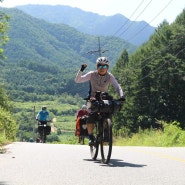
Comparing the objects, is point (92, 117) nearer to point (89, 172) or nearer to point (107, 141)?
point (107, 141)

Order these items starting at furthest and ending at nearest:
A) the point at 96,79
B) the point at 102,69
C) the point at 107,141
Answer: the point at 96,79
the point at 102,69
the point at 107,141

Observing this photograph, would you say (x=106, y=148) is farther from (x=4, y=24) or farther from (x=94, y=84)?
(x=4, y=24)

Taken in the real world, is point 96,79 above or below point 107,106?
above

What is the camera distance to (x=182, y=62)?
5456cm

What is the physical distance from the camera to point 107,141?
28.5 feet

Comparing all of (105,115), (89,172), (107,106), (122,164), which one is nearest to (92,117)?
(105,115)

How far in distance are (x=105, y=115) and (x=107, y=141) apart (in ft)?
1.89

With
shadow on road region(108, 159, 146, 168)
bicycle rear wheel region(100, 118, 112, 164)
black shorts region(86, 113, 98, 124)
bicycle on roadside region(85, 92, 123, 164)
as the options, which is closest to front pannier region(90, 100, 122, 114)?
bicycle on roadside region(85, 92, 123, 164)

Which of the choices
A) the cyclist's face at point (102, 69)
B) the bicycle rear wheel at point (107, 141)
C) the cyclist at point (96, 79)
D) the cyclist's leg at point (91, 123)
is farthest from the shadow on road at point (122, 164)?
the cyclist's face at point (102, 69)

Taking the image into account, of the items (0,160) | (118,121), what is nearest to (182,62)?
(118,121)

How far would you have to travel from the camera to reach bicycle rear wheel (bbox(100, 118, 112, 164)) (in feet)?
28.1

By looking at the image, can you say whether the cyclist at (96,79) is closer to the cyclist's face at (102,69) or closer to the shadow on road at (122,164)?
the cyclist's face at (102,69)

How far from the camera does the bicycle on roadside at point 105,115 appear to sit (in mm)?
8680

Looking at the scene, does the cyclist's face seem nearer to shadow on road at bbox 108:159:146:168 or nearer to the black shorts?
the black shorts
